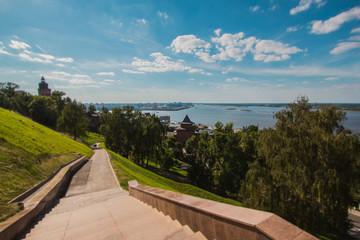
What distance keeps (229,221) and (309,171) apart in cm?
1128

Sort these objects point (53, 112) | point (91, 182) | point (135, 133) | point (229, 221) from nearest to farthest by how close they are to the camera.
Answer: point (229, 221), point (91, 182), point (135, 133), point (53, 112)

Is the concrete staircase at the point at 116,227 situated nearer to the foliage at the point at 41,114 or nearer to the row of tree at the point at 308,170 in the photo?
the row of tree at the point at 308,170

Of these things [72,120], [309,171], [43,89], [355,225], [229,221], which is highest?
[43,89]

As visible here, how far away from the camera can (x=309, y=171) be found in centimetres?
1115

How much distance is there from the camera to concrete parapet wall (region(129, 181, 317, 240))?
2.16 meters

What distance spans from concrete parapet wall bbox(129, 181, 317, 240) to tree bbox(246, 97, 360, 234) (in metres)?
9.90

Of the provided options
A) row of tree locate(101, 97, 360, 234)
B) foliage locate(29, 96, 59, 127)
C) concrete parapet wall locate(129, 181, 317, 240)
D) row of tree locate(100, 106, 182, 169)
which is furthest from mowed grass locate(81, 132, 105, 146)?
concrete parapet wall locate(129, 181, 317, 240)

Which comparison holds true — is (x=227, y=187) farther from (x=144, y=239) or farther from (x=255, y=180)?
(x=144, y=239)

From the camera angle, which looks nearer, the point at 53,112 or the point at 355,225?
the point at 355,225

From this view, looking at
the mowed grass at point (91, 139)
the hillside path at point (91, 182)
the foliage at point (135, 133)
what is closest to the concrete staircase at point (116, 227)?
the hillside path at point (91, 182)

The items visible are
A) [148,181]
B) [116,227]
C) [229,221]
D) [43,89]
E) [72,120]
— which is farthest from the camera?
[43,89]

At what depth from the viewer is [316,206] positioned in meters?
10.4

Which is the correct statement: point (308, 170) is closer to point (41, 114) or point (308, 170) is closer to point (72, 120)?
point (72, 120)

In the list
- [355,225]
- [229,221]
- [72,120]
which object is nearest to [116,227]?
[229,221]
